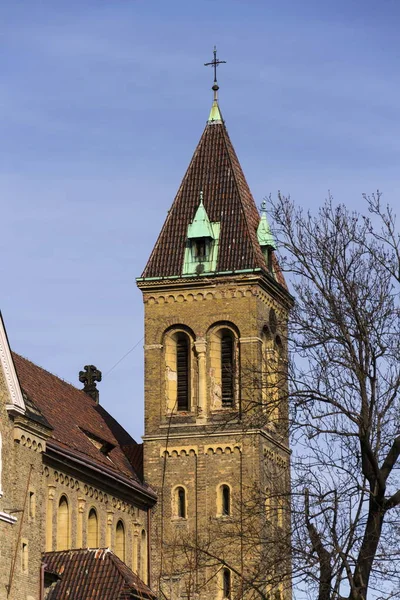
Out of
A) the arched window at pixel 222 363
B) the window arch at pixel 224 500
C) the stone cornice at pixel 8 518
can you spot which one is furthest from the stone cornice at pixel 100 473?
the stone cornice at pixel 8 518

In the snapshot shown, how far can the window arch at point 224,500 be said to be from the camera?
56406 mm

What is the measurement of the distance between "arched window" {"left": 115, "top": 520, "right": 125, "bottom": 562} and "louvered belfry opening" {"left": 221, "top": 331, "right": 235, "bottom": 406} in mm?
5966

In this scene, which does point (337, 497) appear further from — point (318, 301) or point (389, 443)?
point (318, 301)

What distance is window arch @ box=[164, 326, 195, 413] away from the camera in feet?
191

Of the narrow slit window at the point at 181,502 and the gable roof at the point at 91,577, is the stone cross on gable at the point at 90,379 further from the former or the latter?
the gable roof at the point at 91,577

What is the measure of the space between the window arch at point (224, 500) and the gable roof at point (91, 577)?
35.0ft

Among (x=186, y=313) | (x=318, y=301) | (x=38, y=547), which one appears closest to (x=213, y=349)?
(x=186, y=313)

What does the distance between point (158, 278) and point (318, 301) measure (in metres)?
30.7

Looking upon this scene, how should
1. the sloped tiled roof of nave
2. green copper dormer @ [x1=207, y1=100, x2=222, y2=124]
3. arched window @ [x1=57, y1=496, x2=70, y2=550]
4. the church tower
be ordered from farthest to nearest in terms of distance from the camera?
green copper dormer @ [x1=207, y1=100, x2=222, y2=124] → the sloped tiled roof of nave → the church tower → arched window @ [x1=57, y1=496, x2=70, y2=550]

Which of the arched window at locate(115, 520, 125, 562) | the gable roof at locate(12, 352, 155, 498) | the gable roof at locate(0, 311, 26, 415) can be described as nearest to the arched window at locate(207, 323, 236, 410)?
the gable roof at locate(12, 352, 155, 498)

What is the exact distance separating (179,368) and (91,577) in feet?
48.6

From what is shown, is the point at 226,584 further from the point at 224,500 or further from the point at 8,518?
the point at 8,518

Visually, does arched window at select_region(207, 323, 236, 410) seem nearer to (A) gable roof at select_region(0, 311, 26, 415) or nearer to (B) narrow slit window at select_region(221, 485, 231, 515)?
(B) narrow slit window at select_region(221, 485, 231, 515)

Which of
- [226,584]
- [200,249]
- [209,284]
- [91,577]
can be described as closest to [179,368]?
[209,284]
